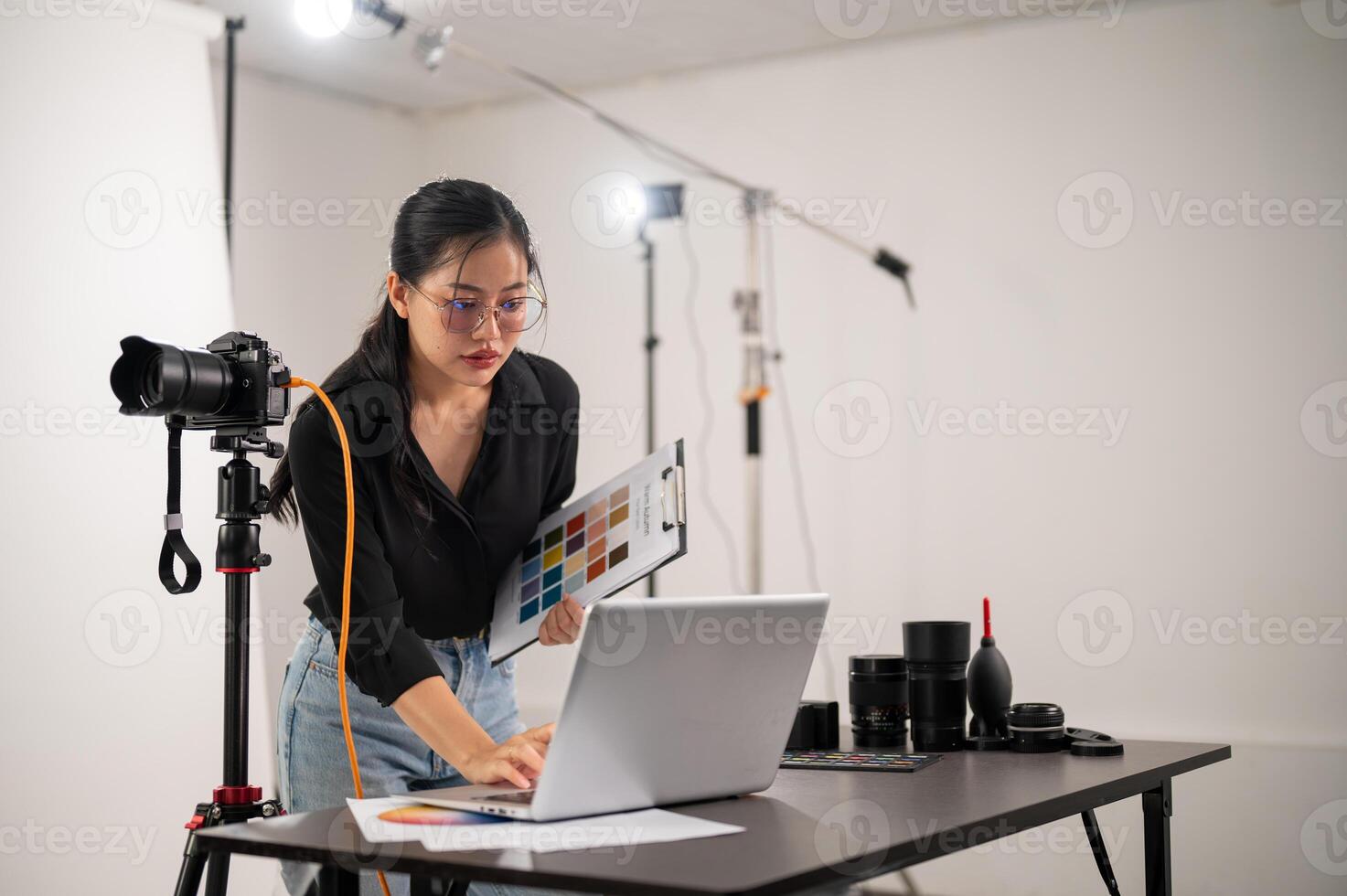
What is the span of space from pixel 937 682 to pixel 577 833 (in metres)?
0.70

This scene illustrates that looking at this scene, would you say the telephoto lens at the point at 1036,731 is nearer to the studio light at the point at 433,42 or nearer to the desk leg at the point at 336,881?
the desk leg at the point at 336,881

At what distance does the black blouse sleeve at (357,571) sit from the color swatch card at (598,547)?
0.66 ft

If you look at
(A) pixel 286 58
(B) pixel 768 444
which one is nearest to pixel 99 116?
(A) pixel 286 58

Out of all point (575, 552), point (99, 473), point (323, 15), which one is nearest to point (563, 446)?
point (575, 552)

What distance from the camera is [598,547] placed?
4.94 ft

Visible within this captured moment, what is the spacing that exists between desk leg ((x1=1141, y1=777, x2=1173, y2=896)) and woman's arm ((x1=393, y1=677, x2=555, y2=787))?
0.74 metres

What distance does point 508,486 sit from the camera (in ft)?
5.28

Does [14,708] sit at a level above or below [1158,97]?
below

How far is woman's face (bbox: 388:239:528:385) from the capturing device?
1484 mm

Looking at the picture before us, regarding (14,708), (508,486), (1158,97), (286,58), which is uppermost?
(286,58)

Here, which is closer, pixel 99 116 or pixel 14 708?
pixel 14 708

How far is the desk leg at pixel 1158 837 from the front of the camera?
150 centimetres

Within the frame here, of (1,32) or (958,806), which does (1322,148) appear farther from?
(1,32)

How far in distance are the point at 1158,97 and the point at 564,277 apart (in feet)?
5.80
